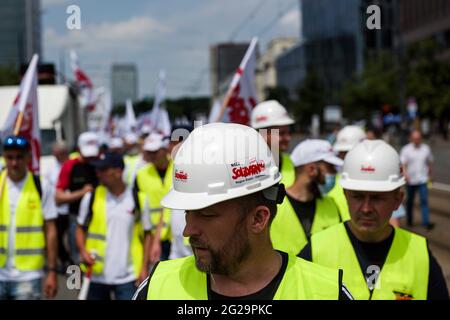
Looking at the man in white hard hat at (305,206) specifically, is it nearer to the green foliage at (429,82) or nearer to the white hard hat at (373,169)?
the white hard hat at (373,169)

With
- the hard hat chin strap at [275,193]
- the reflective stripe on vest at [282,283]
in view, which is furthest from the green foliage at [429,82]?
the reflective stripe on vest at [282,283]

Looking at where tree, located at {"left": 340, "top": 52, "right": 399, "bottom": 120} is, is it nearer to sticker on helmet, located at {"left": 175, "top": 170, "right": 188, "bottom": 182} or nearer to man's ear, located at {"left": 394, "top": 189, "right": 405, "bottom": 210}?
man's ear, located at {"left": 394, "top": 189, "right": 405, "bottom": 210}

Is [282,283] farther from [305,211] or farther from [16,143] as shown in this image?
[16,143]

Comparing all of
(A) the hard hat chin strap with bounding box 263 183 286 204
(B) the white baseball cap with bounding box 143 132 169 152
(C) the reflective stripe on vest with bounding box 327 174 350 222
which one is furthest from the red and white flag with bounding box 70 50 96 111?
(A) the hard hat chin strap with bounding box 263 183 286 204

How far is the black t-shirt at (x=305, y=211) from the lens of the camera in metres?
4.84

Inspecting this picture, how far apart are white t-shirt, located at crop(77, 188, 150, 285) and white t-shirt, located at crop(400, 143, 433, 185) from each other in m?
7.90

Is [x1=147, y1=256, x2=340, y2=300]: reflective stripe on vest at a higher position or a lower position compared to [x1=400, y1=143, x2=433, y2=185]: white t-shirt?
higher

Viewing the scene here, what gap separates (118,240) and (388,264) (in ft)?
9.73

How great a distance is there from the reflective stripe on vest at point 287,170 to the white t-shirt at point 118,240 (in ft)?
4.44

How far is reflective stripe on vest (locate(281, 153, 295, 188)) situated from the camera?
5.39 meters

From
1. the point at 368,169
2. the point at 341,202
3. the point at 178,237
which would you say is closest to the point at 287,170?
the point at 341,202

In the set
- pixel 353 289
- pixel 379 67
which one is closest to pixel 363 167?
pixel 353 289
